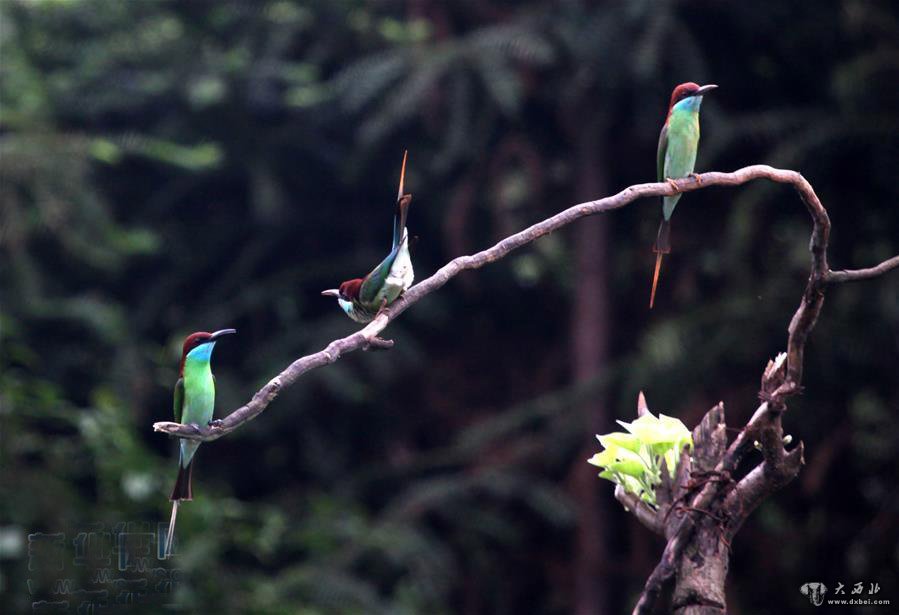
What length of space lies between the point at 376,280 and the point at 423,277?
3375 millimetres

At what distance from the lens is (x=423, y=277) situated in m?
5.84

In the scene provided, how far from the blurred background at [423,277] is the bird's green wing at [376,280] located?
2151mm

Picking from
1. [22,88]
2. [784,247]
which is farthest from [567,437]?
[22,88]

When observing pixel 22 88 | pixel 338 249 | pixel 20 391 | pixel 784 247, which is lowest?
pixel 20 391

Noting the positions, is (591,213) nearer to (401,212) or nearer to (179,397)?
(401,212)

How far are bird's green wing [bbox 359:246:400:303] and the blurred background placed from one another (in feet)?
7.06

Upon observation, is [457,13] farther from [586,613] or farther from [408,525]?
[586,613]

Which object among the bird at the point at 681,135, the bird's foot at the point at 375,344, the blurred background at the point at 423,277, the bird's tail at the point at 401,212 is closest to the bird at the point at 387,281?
the bird's tail at the point at 401,212

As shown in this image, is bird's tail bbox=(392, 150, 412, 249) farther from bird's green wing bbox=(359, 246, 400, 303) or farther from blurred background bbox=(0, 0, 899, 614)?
blurred background bbox=(0, 0, 899, 614)

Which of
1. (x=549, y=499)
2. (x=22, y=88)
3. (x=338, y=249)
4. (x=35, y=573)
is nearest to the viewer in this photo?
(x=35, y=573)

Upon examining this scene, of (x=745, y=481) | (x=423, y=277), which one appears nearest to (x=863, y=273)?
(x=745, y=481)

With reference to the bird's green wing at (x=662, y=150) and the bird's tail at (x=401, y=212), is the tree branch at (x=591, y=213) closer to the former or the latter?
the bird's tail at (x=401, y=212)

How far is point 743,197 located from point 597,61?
3.28 feet

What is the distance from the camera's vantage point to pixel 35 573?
4.25 m
